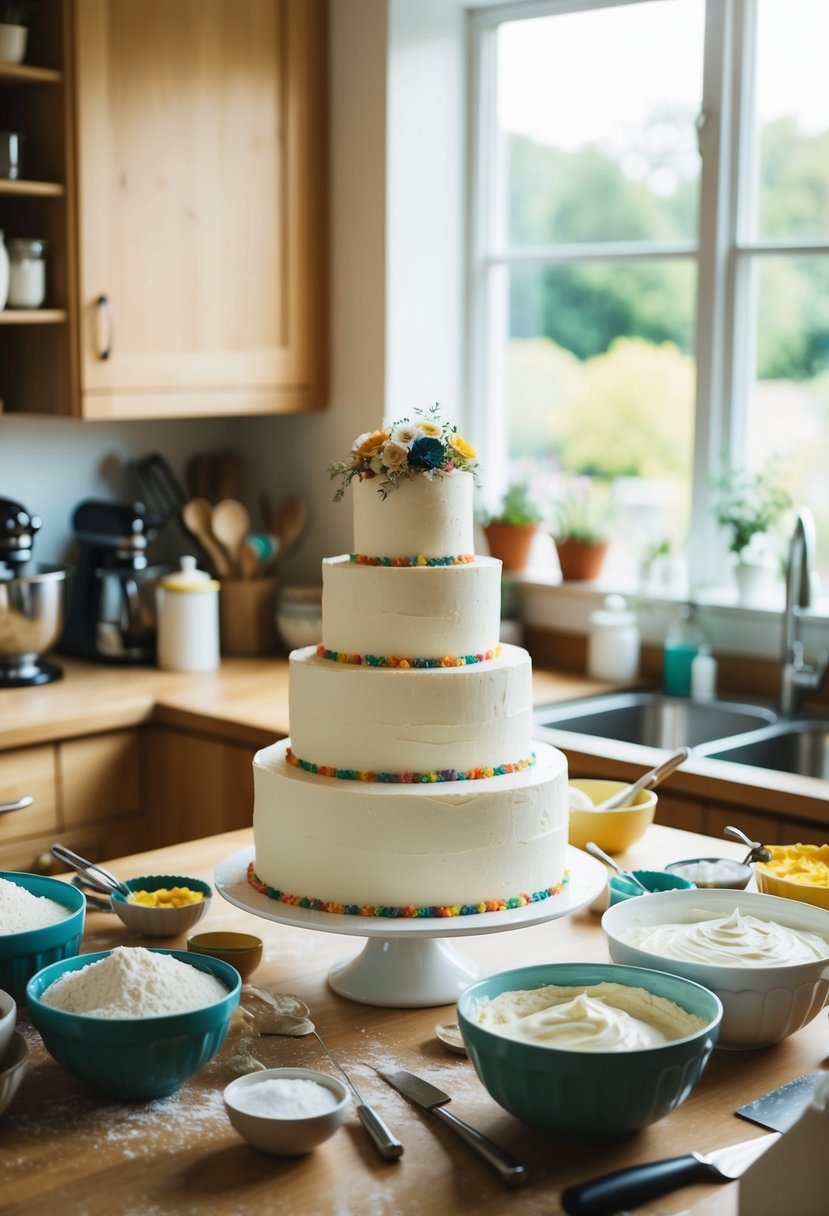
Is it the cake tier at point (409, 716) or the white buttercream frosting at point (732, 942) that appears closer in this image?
the white buttercream frosting at point (732, 942)

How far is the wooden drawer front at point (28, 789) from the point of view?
2697 mm

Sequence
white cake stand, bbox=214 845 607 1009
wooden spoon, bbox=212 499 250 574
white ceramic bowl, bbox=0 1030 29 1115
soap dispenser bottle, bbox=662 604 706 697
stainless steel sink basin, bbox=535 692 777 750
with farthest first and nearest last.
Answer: wooden spoon, bbox=212 499 250 574 < soap dispenser bottle, bbox=662 604 706 697 < stainless steel sink basin, bbox=535 692 777 750 < white cake stand, bbox=214 845 607 1009 < white ceramic bowl, bbox=0 1030 29 1115

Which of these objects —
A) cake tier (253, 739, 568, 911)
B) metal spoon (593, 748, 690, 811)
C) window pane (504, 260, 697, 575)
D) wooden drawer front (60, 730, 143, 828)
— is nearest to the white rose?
cake tier (253, 739, 568, 911)

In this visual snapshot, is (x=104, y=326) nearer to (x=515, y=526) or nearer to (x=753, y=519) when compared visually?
(x=515, y=526)

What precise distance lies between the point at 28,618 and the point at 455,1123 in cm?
198

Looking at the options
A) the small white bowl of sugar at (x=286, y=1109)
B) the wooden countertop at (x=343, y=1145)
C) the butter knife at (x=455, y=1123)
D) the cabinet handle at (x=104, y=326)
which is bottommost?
the wooden countertop at (x=343, y=1145)

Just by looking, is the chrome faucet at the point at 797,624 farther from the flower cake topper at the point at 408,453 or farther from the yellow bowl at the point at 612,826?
the flower cake topper at the point at 408,453

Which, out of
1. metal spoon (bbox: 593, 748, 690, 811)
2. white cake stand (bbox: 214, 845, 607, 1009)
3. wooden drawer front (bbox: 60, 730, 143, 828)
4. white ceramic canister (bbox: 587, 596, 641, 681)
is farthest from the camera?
white ceramic canister (bbox: 587, 596, 641, 681)

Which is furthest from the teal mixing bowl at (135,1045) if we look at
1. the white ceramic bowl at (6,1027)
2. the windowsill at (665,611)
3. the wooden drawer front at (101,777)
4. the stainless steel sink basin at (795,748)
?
the windowsill at (665,611)

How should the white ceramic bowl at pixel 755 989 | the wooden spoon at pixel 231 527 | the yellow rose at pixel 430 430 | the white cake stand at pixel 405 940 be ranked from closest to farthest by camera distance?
the white ceramic bowl at pixel 755 989
the white cake stand at pixel 405 940
the yellow rose at pixel 430 430
the wooden spoon at pixel 231 527

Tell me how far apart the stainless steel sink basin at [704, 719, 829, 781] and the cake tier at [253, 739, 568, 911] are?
1245 mm

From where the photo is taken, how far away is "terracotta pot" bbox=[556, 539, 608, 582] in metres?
3.30

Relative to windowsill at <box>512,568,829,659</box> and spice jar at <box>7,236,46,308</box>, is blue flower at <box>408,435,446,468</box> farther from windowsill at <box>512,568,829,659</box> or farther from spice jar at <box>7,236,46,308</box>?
spice jar at <box>7,236,46,308</box>

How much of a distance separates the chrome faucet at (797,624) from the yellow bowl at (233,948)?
153cm
